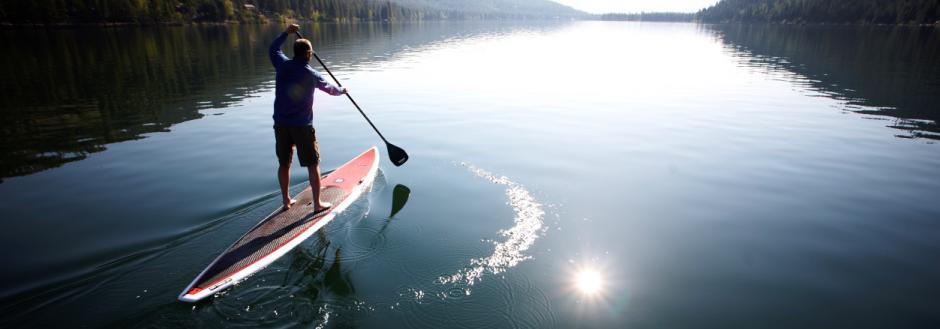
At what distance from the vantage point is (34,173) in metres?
10.6

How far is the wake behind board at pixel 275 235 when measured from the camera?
232 inches

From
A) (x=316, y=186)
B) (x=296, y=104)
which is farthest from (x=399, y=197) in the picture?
(x=296, y=104)

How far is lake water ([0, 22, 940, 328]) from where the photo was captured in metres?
5.98

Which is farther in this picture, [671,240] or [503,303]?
[671,240]

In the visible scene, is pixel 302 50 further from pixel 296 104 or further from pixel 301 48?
pixel 296 104

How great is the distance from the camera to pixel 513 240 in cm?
789

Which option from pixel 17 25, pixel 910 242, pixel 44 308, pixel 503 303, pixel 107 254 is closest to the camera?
pixel 44 308

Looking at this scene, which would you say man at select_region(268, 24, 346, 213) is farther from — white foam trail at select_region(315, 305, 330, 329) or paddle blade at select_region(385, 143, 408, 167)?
paddle blade at select_region(385, 143, 408, 167)

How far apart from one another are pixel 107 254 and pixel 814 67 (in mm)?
45805

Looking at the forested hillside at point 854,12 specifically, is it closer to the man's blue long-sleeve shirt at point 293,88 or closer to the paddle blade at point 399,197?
the paddle blade at point 399,197

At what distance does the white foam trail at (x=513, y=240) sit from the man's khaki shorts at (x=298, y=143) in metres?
3.31

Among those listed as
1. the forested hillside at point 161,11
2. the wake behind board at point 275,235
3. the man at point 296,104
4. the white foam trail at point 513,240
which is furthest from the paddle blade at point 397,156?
the forested hillside at point 161,11

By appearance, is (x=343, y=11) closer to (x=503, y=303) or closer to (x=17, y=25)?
(x=17, y=25)

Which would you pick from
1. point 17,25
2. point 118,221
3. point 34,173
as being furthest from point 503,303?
point 17,25
